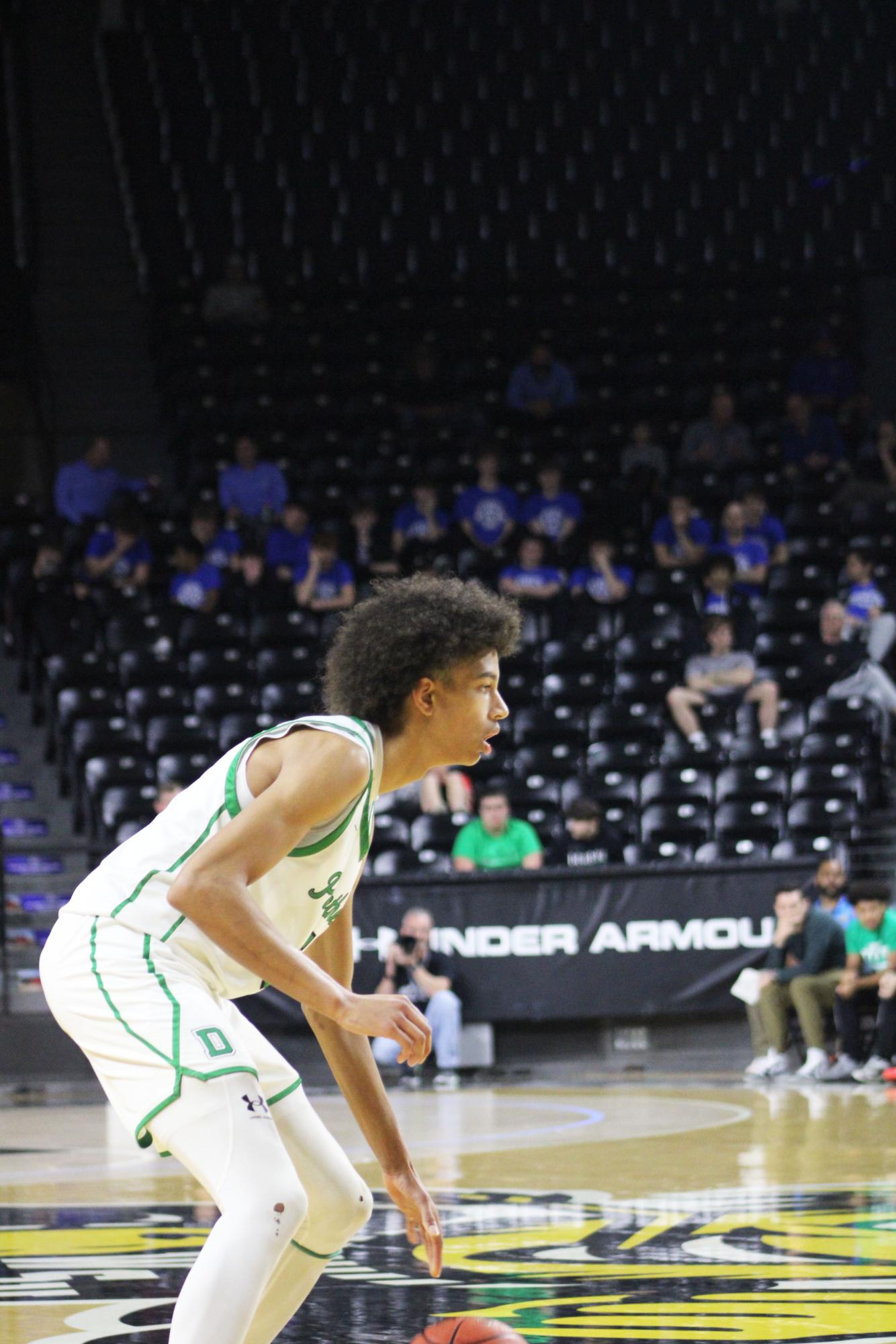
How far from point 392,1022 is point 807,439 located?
53.3 feet

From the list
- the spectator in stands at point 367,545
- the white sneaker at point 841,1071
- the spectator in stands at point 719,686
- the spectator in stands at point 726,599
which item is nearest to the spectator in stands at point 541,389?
the spectator in stands at point 367,545

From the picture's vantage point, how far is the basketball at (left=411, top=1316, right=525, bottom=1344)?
332cm

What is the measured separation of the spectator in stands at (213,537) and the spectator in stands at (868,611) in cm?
533

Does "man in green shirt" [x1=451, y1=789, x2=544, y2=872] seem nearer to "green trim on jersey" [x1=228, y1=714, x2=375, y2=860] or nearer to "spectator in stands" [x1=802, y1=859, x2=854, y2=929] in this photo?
"spectator in stands" [x1=802, y1=859, x2=854, y2=929]

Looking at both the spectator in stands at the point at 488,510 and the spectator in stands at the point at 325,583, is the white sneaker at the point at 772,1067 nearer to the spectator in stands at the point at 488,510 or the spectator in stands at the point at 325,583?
the spectator in stands at the point at 325,583

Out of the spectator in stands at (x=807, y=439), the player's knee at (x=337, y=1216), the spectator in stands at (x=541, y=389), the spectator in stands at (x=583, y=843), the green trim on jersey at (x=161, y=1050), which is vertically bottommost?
the spectator in stands at (x=583, y=843)

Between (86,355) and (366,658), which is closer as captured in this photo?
(366,658)

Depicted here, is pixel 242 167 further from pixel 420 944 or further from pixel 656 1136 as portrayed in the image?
pixel 656 1136

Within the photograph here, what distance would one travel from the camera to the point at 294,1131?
3.34 meters

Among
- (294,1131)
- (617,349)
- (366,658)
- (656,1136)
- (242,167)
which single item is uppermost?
(242,167)

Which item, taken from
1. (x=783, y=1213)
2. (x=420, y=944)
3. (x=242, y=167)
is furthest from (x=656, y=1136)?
(x=242, y=167)

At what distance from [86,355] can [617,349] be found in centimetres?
595

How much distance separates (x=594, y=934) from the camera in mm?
13055

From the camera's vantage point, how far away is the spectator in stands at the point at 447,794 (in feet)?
46.3
